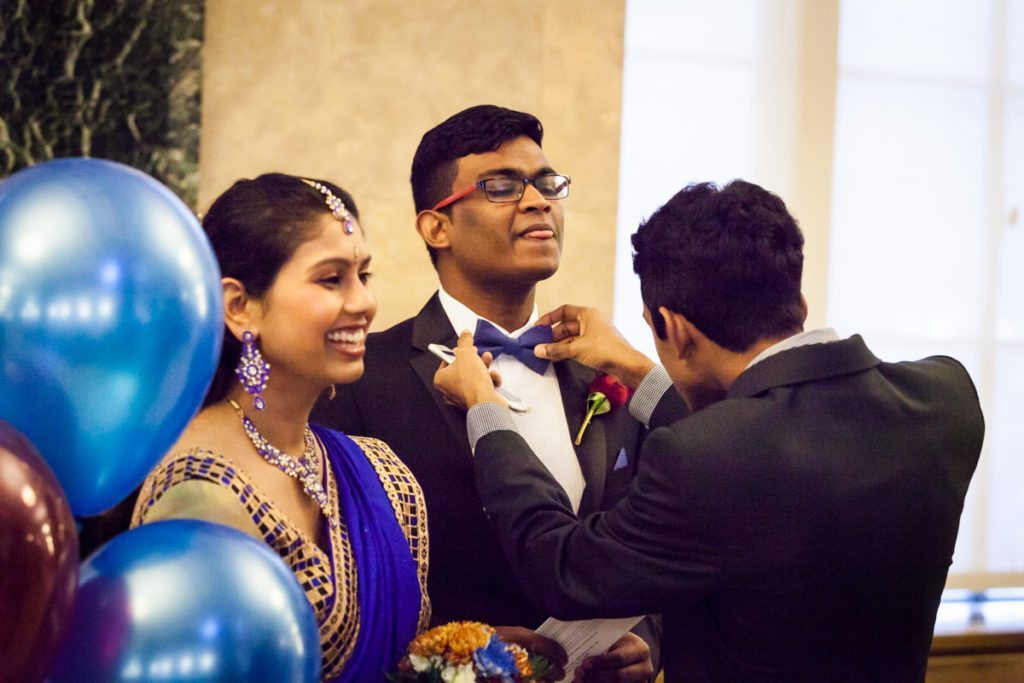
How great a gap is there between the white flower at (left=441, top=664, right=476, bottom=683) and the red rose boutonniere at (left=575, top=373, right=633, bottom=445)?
714 mm

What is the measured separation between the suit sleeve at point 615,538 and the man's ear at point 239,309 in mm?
460

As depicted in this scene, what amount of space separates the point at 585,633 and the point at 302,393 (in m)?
0.64

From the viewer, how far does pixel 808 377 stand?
5.43ft

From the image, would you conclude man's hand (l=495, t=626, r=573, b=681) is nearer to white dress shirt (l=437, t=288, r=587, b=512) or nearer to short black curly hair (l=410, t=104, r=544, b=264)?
white dress shirt (l=437, t=288, r=587, b=512)

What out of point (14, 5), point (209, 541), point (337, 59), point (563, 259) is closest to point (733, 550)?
point (209, 541)

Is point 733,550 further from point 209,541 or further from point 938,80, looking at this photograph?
point 938,80

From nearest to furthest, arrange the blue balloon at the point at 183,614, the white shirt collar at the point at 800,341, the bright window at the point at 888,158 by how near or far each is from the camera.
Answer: the blue balloon at the point at 183,614
the white shirt collar at the point at 800,341
the bright window at the point at 888,158

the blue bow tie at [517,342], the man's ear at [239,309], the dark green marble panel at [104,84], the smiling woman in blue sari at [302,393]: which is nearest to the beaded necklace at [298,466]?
the smiling woman in blue sari at [302,393]

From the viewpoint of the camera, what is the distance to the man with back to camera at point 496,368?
2104 mm

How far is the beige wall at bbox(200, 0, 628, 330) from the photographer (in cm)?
304

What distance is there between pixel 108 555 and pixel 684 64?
113 inches

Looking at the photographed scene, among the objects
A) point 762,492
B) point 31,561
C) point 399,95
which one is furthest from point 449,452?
point 399,95

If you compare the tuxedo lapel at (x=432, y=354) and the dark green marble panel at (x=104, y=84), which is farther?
the dark green marble panel at (x=104, y=84)

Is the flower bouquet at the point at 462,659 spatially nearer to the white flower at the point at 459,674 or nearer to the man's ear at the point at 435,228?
the white flower at the point at 459,674
